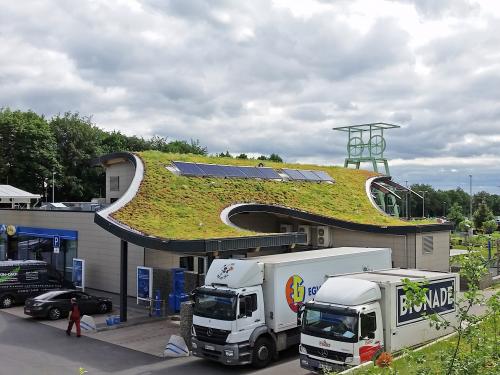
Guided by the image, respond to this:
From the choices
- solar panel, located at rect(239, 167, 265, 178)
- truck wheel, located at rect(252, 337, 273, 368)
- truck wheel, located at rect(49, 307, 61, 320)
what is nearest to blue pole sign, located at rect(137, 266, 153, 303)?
truck wheel, located at rect(49, 307, 61, 320)

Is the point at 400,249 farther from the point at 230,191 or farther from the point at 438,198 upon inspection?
the point at 438,198

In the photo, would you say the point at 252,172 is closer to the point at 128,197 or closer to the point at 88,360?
the point at 128,197

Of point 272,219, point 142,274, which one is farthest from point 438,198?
point 142,274

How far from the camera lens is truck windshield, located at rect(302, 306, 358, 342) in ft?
48.2

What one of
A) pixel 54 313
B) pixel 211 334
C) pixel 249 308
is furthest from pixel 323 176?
pixel 211 334

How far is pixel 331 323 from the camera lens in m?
15.1

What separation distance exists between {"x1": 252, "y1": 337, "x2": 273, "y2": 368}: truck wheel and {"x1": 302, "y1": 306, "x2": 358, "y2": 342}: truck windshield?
212 cm

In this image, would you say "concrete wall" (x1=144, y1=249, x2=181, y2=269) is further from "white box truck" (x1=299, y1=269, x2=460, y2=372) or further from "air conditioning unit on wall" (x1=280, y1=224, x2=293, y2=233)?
"white box truck" (x1=299, y1=269, x2=460, y2=372)

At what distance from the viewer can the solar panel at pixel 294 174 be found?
37.7 meters

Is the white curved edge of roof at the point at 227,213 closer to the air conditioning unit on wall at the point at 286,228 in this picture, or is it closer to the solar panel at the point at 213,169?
the solar panel at the point at 213,169

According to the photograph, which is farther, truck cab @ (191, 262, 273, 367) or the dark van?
the dark van

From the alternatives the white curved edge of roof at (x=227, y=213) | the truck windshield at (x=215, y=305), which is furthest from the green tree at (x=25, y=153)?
the truck windshield at (x=215, y=305)

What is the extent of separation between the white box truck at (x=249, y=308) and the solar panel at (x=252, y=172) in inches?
631

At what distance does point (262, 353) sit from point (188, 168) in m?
16.8
